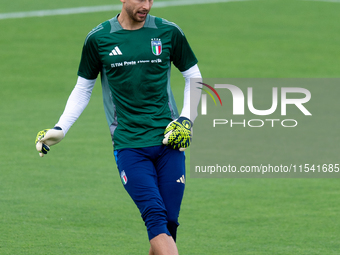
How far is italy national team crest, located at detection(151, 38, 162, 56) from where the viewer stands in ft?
16.4

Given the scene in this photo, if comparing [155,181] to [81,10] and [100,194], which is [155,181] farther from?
[81,10]

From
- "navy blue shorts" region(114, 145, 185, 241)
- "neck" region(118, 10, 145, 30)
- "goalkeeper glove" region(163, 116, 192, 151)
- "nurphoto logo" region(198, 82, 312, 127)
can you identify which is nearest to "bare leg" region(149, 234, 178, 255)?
"navy blue shorts" region(114, 145, 185, 241)

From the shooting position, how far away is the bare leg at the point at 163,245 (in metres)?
4.65

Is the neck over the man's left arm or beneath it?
over

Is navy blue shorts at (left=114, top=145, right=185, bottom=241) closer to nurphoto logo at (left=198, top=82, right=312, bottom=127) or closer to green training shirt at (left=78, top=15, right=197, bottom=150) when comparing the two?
green training shirt at (left=78, top=15, right=197, bottom=150)

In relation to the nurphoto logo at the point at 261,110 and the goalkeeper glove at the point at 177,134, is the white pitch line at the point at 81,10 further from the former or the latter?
the goalkeeper glove at the point at 177,134

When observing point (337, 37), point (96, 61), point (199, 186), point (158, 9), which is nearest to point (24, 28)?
point (158, 9)

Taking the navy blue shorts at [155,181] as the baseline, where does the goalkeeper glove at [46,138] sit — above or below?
above

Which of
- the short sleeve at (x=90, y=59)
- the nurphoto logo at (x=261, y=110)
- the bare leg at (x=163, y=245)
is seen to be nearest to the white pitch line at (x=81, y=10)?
the nurphoto logo at (x=261, y=110)

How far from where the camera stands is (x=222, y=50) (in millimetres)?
20781

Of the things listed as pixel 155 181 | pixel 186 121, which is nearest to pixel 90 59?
pixel 186 121

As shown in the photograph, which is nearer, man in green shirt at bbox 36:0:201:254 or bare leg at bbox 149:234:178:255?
bare leg at bbox 149:234:178:255

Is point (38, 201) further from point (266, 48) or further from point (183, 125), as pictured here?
point (266, 48)

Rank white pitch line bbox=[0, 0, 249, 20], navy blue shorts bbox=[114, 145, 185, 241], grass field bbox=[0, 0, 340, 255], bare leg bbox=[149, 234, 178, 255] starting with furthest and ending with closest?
white pitch line bbox=[0, 0, 249, 20], grass field bbox=[0, 0, 340, 255], navy blue shorts bbox=[114, 145, 185, 241], bare leg bbox=[149, 234, 178, 255]
